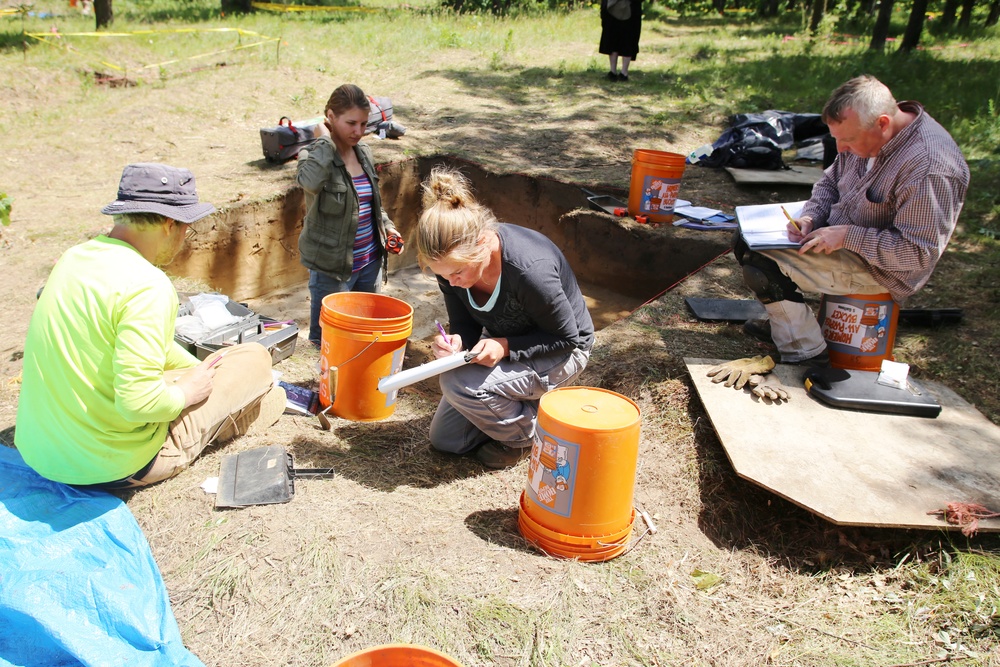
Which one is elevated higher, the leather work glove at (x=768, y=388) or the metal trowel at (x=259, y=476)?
the leather work glove at (x=768, y=388)

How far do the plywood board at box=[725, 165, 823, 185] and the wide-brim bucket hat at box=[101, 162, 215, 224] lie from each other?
227 inches

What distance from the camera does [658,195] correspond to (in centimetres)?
623

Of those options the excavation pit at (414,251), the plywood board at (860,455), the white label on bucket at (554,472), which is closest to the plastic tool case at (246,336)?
the excavation pit at (414,251)

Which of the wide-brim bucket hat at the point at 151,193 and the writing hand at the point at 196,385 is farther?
the writing hand at the point at 196,385

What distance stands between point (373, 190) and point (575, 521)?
264 cm

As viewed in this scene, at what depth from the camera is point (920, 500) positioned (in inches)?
110

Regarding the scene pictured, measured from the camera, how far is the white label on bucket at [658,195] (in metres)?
6.16

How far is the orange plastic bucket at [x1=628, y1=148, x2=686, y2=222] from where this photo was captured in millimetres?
6109

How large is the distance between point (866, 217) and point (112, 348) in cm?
336

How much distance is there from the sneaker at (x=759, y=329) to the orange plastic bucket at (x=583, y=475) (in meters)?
1.89

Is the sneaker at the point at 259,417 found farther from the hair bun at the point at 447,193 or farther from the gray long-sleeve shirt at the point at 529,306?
the hair bun at the point at 447,193

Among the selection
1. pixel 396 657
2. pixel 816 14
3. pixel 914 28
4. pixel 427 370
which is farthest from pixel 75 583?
pixel 816 14

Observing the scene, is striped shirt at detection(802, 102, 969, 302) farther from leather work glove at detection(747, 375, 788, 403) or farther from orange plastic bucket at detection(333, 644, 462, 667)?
orange plastic bucket at detection(333, 644, 462, 667)

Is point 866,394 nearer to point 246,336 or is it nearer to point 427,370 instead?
point 427,370
